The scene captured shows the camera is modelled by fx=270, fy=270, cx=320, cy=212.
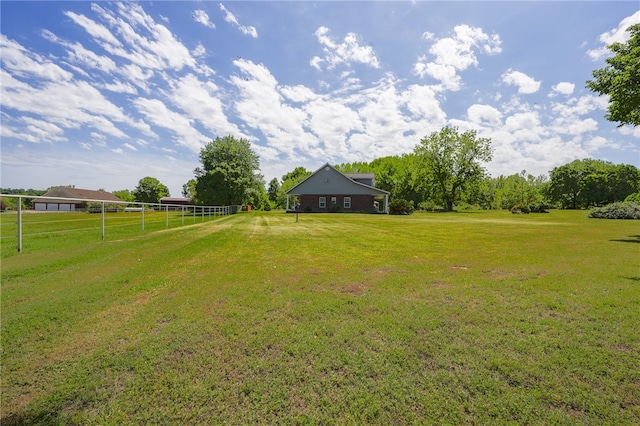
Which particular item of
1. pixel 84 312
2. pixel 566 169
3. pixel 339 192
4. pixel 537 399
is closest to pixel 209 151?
pixel 339 192

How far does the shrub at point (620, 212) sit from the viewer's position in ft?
78.4

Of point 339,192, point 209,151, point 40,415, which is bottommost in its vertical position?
point 40,415

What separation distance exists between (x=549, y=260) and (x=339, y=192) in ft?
102

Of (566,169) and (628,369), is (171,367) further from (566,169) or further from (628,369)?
(566,169)

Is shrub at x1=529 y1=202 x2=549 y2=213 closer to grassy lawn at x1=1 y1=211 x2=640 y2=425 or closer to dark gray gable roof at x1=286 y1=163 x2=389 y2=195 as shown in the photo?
dark gray gable roof at x1=286 y1=163 x2=389 y2=195

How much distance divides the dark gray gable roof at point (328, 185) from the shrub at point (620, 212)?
23254mm

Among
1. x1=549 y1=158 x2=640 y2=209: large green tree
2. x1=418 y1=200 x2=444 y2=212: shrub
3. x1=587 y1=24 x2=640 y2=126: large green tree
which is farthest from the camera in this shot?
x1=549 y1=158 x2=640 y2=209: large green tree

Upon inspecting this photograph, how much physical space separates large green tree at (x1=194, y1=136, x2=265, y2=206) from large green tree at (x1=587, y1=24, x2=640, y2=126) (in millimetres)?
38457

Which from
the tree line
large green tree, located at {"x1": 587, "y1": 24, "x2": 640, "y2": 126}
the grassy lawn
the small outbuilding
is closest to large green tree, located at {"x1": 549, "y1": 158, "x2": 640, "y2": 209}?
the tree line

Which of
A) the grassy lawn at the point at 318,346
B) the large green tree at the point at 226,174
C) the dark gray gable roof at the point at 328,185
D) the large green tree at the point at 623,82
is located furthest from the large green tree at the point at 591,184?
the grassy lawn at the point at 318,346

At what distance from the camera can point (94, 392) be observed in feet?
7.95

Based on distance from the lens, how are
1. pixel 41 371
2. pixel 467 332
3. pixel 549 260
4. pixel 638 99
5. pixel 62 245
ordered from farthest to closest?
pixel 638 99
pixel 62 245
pixel 549 260
pixel 467 332
pixel 41 371

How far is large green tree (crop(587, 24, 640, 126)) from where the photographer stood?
981 cm

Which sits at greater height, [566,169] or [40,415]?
[566,169]
